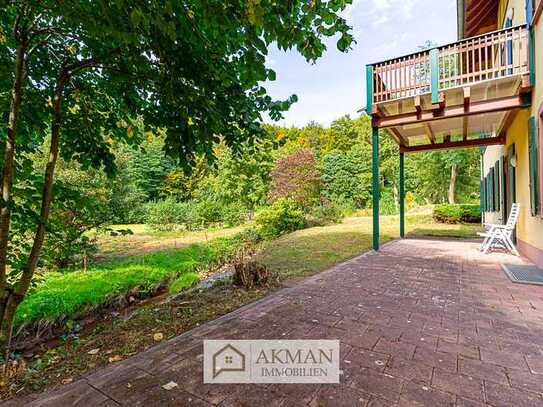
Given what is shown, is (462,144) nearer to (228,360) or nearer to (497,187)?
(497,187)

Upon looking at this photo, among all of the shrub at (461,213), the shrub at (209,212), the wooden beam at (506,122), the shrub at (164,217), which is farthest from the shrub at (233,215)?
the wooden beam at (506,122)

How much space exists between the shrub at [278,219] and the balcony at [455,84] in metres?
5.07

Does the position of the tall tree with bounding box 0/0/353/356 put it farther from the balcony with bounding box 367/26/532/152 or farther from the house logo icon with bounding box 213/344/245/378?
the balcony with bounding box 367/26/532/152

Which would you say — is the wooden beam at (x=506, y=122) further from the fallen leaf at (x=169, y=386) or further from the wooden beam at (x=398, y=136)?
the fallen leaf at (x=169, y=386)

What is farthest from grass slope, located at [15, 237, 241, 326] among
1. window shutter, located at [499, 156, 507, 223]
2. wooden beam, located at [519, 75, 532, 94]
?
window shutter, located at [499, 156, 507, 223]

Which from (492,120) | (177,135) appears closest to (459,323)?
(177,135)

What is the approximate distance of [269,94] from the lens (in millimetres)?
2277

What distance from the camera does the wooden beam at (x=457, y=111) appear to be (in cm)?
481

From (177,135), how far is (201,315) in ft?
6.10

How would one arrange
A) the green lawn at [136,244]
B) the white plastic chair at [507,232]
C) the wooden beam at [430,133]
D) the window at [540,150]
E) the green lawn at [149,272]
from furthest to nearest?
the green lawn at [136,244] < the wooden beam at [430,133] < the white plastic chair at [507,232] < the green lawn at [149,272] < the window at [540,150]

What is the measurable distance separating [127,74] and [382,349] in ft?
9.05

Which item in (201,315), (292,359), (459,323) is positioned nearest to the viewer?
(292,359)

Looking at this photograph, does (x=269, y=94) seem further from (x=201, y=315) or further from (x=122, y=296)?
(x=122, y=296)

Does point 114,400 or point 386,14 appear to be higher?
point 386,14
